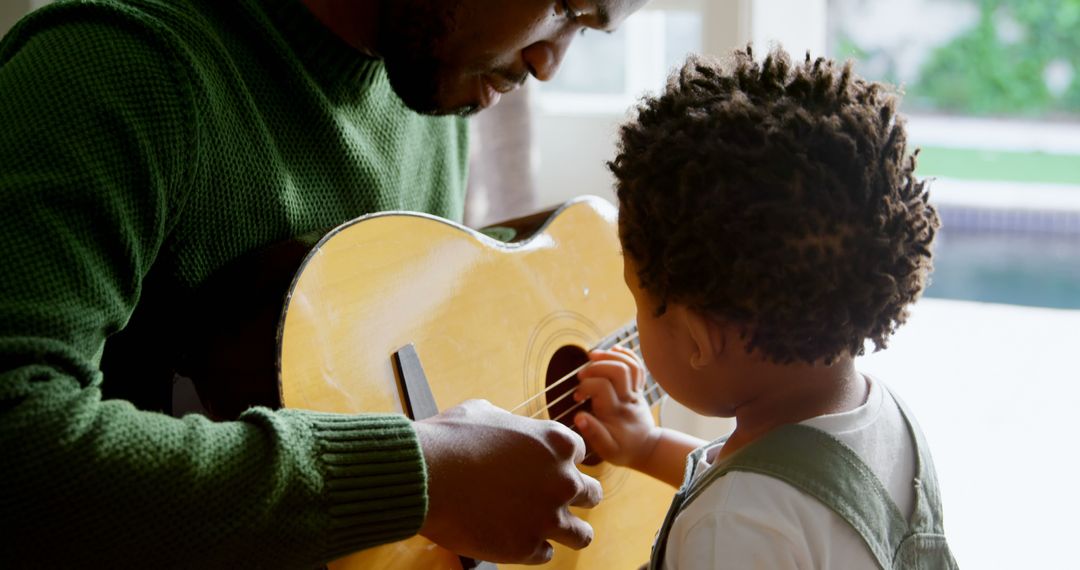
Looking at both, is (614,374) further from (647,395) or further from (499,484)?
(499,484)

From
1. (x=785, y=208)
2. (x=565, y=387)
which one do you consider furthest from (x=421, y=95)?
(x=785, y=208)

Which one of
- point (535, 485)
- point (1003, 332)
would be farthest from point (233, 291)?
point (1003, 332)

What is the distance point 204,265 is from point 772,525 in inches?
22.1

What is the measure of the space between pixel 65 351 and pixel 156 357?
8.2 inches

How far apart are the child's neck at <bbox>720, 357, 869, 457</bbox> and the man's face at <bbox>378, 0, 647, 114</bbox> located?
0.44 m

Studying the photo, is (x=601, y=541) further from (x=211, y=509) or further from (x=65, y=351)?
(x=65, y=351)

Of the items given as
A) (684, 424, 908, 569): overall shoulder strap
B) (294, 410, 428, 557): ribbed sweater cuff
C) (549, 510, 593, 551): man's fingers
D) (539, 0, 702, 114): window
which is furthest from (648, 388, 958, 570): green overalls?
(539, 0, 702, 114): window

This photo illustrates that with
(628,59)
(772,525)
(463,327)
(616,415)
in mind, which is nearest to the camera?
(772,525)

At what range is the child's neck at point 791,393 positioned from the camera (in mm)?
936

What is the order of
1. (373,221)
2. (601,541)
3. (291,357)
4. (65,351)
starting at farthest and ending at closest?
1. (601,541)
2. (373,221)
3. (291,357)
4. (65,351)

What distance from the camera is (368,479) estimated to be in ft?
2.81

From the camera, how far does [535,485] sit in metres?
0.98

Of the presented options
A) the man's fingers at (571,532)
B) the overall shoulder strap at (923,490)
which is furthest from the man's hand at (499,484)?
the overall shoulder strap at (923,490)

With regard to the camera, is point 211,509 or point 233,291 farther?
point 233,291
